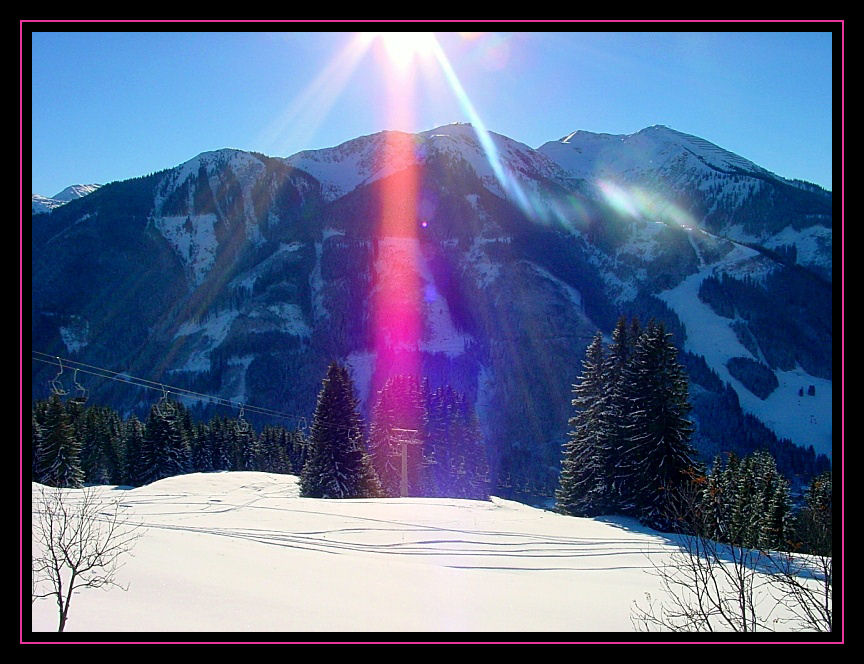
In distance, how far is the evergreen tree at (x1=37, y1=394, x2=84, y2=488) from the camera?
124 ft

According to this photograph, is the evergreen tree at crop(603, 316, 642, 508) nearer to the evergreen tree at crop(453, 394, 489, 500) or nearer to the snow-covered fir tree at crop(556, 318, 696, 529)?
the snow-covered fir tree at crop(556, 318, 696, 529)

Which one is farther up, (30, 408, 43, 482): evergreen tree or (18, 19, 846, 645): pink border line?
(18, 19, 846, 645): pink border line

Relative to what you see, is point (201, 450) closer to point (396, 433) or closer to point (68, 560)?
point (396, 433)

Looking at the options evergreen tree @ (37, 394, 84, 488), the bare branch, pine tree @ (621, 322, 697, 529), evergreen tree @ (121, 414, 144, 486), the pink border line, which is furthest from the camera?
evergreen tree @ (121, 414, 144, 486)

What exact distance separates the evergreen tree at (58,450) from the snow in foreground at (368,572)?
835 inches

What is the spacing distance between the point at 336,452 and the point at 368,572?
23887mm

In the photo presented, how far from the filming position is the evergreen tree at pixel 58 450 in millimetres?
37728

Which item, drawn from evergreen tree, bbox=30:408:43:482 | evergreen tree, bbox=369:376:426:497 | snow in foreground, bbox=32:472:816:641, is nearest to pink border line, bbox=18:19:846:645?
snow in foreground, bbox=32:472:816:641

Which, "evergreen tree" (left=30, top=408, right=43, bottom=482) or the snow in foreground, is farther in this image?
"evergreen tree" (left=30, top=408, right=43, bottom=482)

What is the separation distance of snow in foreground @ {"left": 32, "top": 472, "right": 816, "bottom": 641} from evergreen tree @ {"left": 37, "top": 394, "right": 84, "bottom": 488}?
21.2 m
